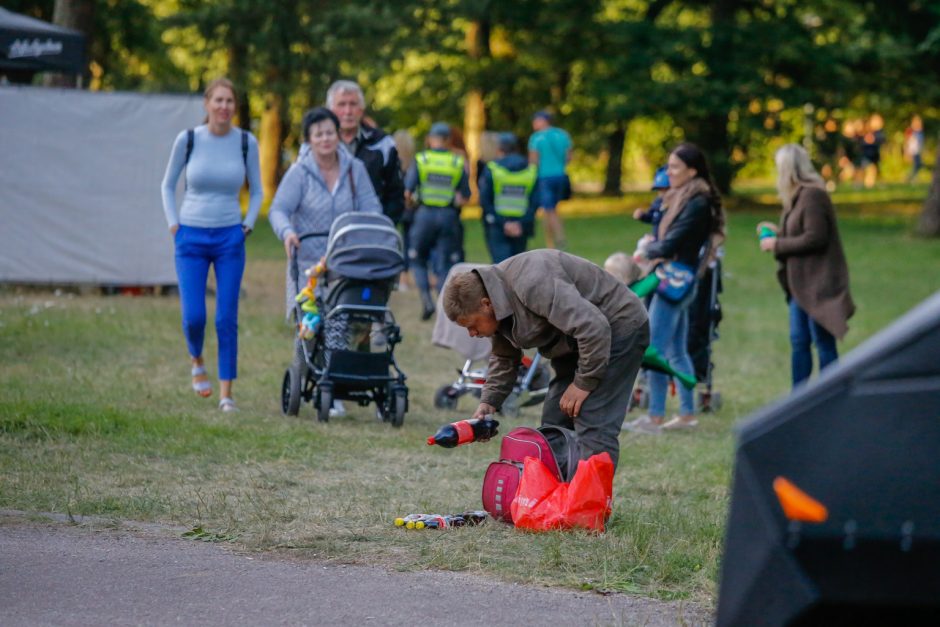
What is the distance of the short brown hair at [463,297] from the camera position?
20.5ft

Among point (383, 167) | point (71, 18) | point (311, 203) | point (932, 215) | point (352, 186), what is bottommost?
point (932, 215)

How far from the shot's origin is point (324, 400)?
9.57 m

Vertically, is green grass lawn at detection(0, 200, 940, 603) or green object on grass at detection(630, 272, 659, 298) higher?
green object on grass at detection(630, 272, 659, 298)

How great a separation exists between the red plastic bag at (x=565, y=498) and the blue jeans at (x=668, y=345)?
385cm

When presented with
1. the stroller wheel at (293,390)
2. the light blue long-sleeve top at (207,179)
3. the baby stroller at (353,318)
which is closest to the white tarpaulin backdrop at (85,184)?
the light blue long-sleeve top at (207,179)

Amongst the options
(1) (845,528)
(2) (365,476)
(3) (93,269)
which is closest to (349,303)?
(2) (365,476)

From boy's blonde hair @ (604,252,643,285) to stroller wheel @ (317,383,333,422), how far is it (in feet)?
6.94

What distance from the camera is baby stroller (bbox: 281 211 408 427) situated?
372 inches

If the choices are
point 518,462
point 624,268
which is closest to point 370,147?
point 624,268

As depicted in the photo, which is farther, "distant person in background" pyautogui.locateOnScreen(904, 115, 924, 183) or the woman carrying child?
"distant person in background" pyautogui.locateOnScreen(904, 115, 924, 183)

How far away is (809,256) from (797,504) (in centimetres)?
743

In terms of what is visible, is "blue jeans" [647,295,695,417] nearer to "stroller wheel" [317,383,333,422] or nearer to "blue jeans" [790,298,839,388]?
"blue jeans" [790,298,839,388]

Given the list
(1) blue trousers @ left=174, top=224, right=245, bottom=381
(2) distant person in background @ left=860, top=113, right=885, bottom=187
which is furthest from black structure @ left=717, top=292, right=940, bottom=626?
(2) distant person in background @ left=860, top=113, right=885, bottom=187

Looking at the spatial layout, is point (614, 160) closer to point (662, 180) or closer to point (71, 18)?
point (71, 18)
